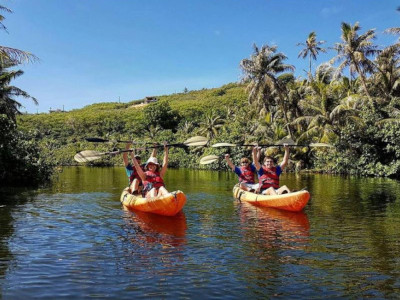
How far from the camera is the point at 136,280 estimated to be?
5.76m

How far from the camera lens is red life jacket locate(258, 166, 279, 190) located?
13.0 meters

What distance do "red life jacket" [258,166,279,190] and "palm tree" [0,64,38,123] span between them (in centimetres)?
1753

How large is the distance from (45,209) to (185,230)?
18.0 ft

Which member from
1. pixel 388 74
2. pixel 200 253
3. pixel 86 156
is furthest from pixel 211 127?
pixel 200 253

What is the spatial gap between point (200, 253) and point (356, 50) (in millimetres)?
27871

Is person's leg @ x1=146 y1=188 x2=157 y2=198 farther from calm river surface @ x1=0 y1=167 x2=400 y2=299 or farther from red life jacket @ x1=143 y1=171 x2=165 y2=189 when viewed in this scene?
calm river surface @ x1=0 y1=167 x2=400 y2=299

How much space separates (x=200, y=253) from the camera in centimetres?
721

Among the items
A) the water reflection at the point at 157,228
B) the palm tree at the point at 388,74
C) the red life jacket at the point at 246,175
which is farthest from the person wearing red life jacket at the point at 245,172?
the palm tree at the point at 388,74

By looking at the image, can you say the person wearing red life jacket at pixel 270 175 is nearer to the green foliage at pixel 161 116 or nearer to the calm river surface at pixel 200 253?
the calm river surface at pixel 200 253

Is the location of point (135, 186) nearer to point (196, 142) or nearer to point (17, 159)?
point (196, 142)

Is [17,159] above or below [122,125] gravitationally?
below

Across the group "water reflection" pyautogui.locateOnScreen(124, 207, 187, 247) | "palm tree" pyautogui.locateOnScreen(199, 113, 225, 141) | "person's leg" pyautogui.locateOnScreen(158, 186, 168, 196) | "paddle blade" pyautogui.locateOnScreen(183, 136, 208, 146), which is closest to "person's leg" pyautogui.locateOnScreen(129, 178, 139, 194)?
"water reflection" pyautogui.locateOnScreen(124, 207, 187, 247)

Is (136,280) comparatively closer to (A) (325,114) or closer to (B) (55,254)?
(B) (55,254)

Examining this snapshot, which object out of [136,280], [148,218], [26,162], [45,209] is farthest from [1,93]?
[136,280]
